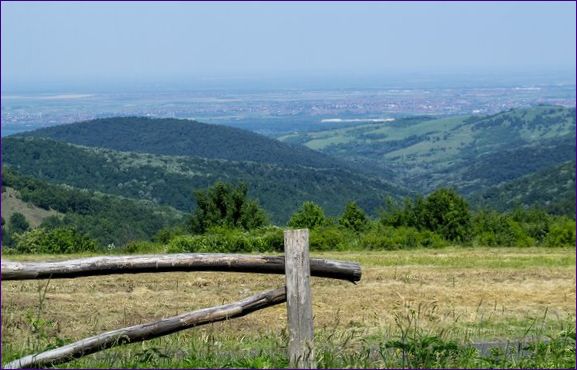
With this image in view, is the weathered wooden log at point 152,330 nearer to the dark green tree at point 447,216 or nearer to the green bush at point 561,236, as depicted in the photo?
the green bush at point 561,236

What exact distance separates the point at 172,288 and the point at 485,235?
1520 centimetres

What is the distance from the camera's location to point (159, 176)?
4594 inches

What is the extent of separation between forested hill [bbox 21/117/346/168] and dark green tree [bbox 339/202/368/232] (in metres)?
134

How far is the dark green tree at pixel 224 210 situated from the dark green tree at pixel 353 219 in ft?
11.0

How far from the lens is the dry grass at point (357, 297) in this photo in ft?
34.9

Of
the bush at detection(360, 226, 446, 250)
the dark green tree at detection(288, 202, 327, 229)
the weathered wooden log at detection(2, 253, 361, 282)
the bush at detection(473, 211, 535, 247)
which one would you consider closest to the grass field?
the weathered wooden log at detection(2, 253, 361, 282)

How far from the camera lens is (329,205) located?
124438 mm

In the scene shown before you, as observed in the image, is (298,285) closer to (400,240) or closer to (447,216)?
(400,240)

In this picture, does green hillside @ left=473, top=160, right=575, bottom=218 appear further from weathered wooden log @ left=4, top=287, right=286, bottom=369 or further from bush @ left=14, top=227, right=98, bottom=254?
weathered wooden log @ left=4, top=287, right=286, bottom=369

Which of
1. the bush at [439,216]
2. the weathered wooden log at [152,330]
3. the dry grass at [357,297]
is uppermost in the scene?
the weathered wooden log at [152,330]

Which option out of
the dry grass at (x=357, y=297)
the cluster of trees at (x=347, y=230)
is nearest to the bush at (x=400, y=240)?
the cluster of trees at (x=347, y=230)

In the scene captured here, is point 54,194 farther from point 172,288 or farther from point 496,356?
point 496,356

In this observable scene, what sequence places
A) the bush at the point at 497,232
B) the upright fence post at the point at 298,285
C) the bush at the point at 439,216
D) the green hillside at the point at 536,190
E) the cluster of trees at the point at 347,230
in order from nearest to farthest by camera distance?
the upright fence post at the point at 298,285
the cluster of trees at the point at 347,230
the bush at the point at 497,232
the bush at the point at 439,216
the green hillside at the point at 536,190

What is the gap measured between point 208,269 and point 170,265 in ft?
1.00
